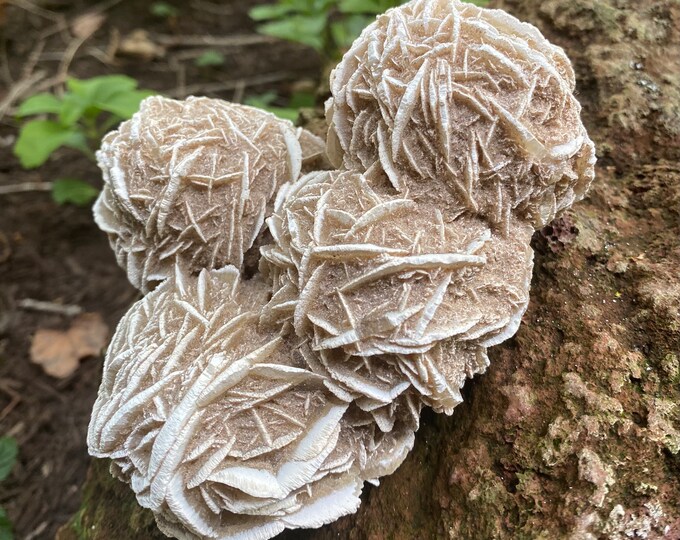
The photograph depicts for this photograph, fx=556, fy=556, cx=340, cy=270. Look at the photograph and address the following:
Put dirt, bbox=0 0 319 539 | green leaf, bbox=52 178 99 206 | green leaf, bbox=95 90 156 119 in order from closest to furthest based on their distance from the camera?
green leaf, bbox=95 90 156 119 < dirt, bbox=0 0 319 539 < green leaf, bbox=52 178 99 206

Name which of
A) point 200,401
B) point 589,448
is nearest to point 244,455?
point 200,401

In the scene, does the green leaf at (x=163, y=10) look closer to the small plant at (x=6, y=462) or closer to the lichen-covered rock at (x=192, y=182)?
the lichen-covered rock at (x=192, y=182)

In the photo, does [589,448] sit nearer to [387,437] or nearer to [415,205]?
[387,437]

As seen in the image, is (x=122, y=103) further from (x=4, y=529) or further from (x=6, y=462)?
(x=4, y=529)

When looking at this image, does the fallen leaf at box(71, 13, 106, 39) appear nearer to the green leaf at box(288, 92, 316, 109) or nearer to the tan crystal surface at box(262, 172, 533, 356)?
the green leaf at box(288, 92, 316, 109)

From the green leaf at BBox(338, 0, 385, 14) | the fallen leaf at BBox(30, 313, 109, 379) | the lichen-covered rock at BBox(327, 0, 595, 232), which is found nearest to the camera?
the lichen-covered rock at BBox(327, 0, 595, 232)

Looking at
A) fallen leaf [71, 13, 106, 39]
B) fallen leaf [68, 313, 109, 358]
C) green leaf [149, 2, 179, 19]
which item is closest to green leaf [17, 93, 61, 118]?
fallen leaf [68, 313, 109, 358]

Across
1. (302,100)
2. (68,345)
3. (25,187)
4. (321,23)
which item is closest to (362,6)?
(321,23)
